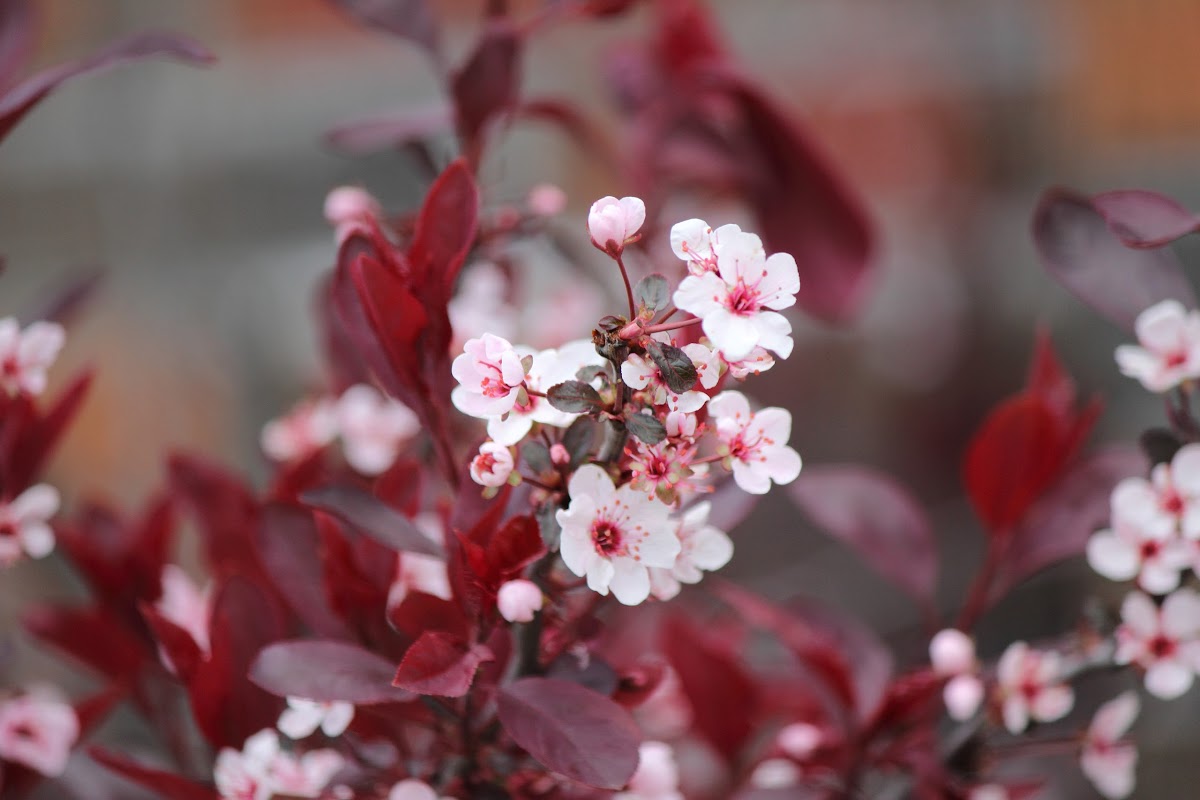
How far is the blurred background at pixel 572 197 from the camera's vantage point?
144cm

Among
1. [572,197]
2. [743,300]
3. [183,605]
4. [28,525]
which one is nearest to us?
[743,300]

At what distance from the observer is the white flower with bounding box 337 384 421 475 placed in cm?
47

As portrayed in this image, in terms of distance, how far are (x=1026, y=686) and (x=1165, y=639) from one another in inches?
1.9

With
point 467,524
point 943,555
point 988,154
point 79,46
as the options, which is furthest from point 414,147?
point 988,154

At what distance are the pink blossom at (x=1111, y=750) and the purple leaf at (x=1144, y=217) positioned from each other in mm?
164

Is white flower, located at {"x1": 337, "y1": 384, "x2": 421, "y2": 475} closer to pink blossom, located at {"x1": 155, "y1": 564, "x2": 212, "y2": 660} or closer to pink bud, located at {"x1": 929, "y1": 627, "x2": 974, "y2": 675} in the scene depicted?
pink blossom, located at {"x1": 155, "y1": 564, "x2": 212, "y2": 660}

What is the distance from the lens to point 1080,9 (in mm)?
1555

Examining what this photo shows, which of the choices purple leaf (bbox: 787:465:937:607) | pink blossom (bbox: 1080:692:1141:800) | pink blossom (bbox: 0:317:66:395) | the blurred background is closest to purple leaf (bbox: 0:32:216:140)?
pink blossom (bbox: 0:317:66:395)

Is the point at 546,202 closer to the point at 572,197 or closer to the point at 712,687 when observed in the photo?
the point at 712,687

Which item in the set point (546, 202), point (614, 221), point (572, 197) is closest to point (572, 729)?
point (614, 221)

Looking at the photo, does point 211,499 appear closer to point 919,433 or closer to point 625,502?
point 625,502

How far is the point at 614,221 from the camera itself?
29cm

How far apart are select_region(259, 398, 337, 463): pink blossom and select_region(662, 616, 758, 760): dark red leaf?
18 centimetres

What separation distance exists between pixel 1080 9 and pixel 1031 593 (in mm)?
823
